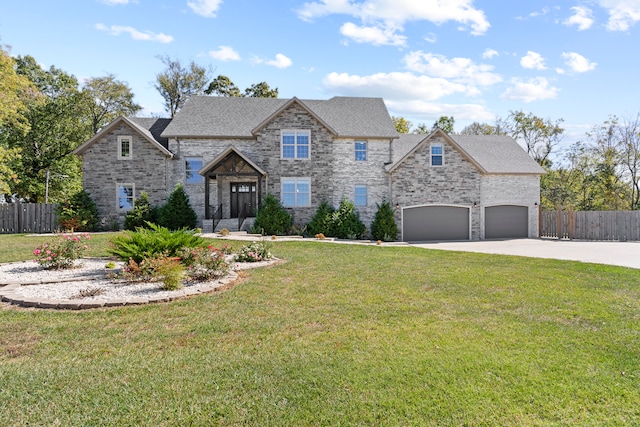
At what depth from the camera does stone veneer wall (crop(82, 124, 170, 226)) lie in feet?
70.4

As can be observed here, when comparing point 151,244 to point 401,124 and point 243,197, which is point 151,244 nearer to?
point 243,197

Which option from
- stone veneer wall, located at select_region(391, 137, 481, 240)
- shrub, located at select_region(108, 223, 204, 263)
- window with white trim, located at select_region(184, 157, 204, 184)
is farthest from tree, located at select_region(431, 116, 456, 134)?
shrub, located at select_region(108, 223, 204, 263)

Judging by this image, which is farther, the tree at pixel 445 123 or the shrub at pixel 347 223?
the tree at pixel 445 123

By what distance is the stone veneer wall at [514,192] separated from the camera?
22.7 metres

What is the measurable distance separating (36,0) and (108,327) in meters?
11.5

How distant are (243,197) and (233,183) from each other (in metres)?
1.09

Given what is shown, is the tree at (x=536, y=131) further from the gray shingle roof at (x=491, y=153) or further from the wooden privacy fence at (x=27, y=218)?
the wooden privacy fence at (x=27, y=218)

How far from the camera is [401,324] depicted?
539 centimetres

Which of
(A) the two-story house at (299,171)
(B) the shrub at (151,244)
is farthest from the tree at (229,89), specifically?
(B) the shrub at (151,244)

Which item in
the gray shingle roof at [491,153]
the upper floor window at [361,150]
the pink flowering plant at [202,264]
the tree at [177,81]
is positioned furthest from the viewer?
the tree at [177,81]

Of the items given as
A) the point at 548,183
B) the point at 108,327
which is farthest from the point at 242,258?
the point at 548,183

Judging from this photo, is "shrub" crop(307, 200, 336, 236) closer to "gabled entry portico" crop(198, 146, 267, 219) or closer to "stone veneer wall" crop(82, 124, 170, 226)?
"gabled entry portico" crop(198, 146, 267, 219)

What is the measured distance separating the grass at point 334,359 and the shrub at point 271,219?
1208 centimetres

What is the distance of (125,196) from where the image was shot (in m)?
21.7
